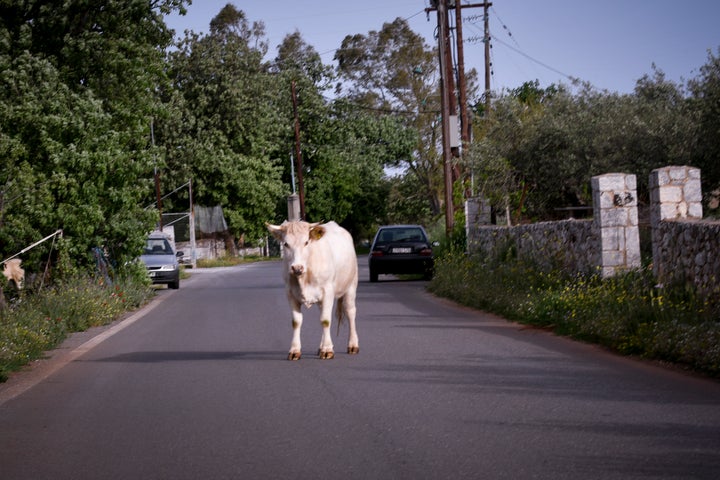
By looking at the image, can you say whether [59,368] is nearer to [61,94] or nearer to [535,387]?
[535,387]

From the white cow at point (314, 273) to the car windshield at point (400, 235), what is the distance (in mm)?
18733

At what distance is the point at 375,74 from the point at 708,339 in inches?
2739

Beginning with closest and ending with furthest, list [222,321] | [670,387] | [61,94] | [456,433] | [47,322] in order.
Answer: [456,433]
[670,387]
[47,322]
[222,321]
[61,94]

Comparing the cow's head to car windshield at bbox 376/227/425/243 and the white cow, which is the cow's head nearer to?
the white cow

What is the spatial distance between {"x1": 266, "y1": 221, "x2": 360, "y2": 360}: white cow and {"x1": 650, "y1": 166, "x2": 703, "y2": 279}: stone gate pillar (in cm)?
472

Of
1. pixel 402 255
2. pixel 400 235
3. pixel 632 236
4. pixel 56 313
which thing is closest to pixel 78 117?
pixel 56 313

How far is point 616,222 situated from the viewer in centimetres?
1769

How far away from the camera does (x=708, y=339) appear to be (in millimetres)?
10992

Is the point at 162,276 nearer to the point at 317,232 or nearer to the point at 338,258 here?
the point at 338,258

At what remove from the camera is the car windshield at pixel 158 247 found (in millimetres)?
36250

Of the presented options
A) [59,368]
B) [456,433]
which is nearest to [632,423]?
[456,433]

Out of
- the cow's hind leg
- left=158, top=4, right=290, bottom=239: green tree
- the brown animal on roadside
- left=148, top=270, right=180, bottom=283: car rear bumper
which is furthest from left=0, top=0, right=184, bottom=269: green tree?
left=158, top=4, right=290, bottom=239: green tree

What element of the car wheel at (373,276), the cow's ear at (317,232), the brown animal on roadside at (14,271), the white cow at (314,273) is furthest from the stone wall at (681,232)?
the car wheel at (373,276)

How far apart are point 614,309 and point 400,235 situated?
738 inches
